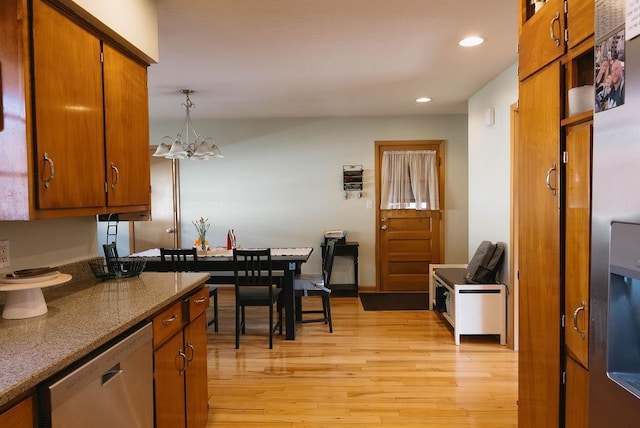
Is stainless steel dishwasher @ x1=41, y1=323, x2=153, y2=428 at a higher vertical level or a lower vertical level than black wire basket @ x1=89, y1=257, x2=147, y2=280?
lower

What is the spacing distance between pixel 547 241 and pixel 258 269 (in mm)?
2583

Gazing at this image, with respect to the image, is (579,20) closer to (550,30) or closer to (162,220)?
(550,30)

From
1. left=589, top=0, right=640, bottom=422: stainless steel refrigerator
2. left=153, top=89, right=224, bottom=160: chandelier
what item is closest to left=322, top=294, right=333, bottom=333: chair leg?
left=153, top=89, right=224, bottom=160: chandelier

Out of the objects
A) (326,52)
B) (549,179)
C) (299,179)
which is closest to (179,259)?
(326,52)

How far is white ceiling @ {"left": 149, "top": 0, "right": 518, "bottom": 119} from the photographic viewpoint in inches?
104

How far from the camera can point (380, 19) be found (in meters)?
2.76

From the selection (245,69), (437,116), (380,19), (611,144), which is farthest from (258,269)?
(437,116)

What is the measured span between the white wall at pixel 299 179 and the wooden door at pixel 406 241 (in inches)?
3.7

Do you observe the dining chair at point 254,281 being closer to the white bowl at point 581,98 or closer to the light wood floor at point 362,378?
the light wood floor at point 362,378

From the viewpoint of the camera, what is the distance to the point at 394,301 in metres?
5.47

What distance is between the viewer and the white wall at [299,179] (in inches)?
236

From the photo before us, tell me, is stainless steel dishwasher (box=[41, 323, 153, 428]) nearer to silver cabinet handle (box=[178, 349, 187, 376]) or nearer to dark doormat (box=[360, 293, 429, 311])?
silver cabinet handle (box=[178, 349, 187, 376])

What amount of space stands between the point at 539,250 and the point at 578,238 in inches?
10.9

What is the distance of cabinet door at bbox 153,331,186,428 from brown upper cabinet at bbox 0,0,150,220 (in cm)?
70
